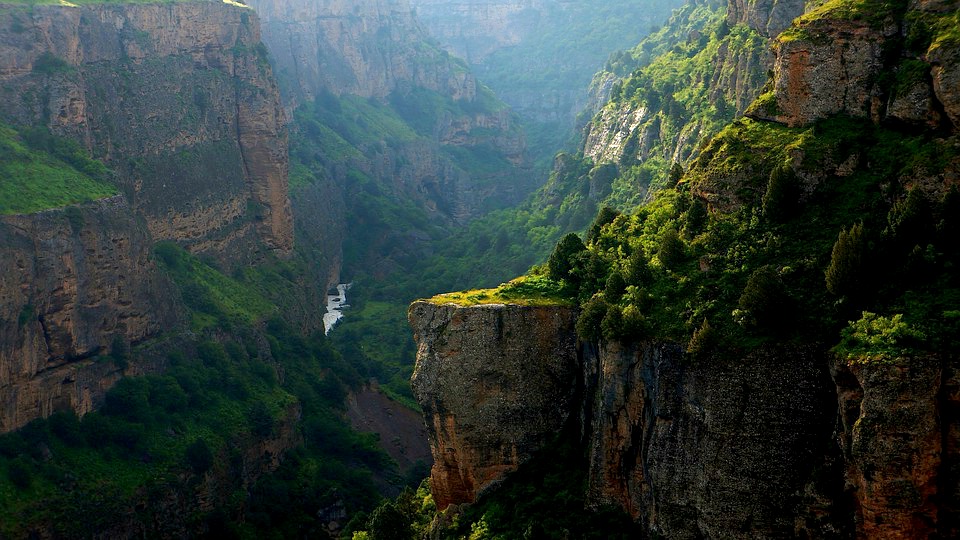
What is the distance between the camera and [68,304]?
2963 inches

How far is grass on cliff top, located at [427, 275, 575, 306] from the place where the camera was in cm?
4709

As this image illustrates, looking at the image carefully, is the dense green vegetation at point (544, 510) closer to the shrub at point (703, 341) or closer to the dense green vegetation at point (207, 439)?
the shrub at point (703, 341)

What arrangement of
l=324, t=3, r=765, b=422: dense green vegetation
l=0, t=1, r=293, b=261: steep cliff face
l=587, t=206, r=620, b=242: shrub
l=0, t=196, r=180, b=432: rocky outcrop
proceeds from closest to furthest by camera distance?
1. l=587, t=206, r=620, b=242: shrub
2. l=0, t=196, r=180, b=432: rocky outcrop
3. l=0, t=1, r=293, b=261: steep cliff face
4. l=324, t=3, r=765, b=422: dense green vegetation

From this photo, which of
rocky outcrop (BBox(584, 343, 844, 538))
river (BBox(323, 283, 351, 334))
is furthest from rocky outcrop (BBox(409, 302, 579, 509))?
river (BBox(323, 283, 351, 334))

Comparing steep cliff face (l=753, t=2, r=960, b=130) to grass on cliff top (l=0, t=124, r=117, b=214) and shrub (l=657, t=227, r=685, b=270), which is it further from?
grass on cliff top (l=0, t=124, r=117, b=214)

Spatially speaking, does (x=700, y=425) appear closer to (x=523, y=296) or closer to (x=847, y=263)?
(x=847, y=263)

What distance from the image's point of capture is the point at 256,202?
379ft

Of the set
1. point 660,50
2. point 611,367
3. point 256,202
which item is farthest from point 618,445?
point 660,50

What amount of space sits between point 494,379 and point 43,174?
47307mm

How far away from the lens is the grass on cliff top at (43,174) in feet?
247

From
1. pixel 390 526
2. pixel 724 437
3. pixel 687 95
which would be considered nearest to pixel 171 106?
pixel 687 95

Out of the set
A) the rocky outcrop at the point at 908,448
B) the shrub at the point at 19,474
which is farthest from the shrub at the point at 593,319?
the shrub at the point at 19,474

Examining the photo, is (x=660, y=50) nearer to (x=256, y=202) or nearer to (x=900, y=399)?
(x=256, y=202)

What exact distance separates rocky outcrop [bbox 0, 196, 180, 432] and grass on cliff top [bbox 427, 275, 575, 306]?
1407 inches
